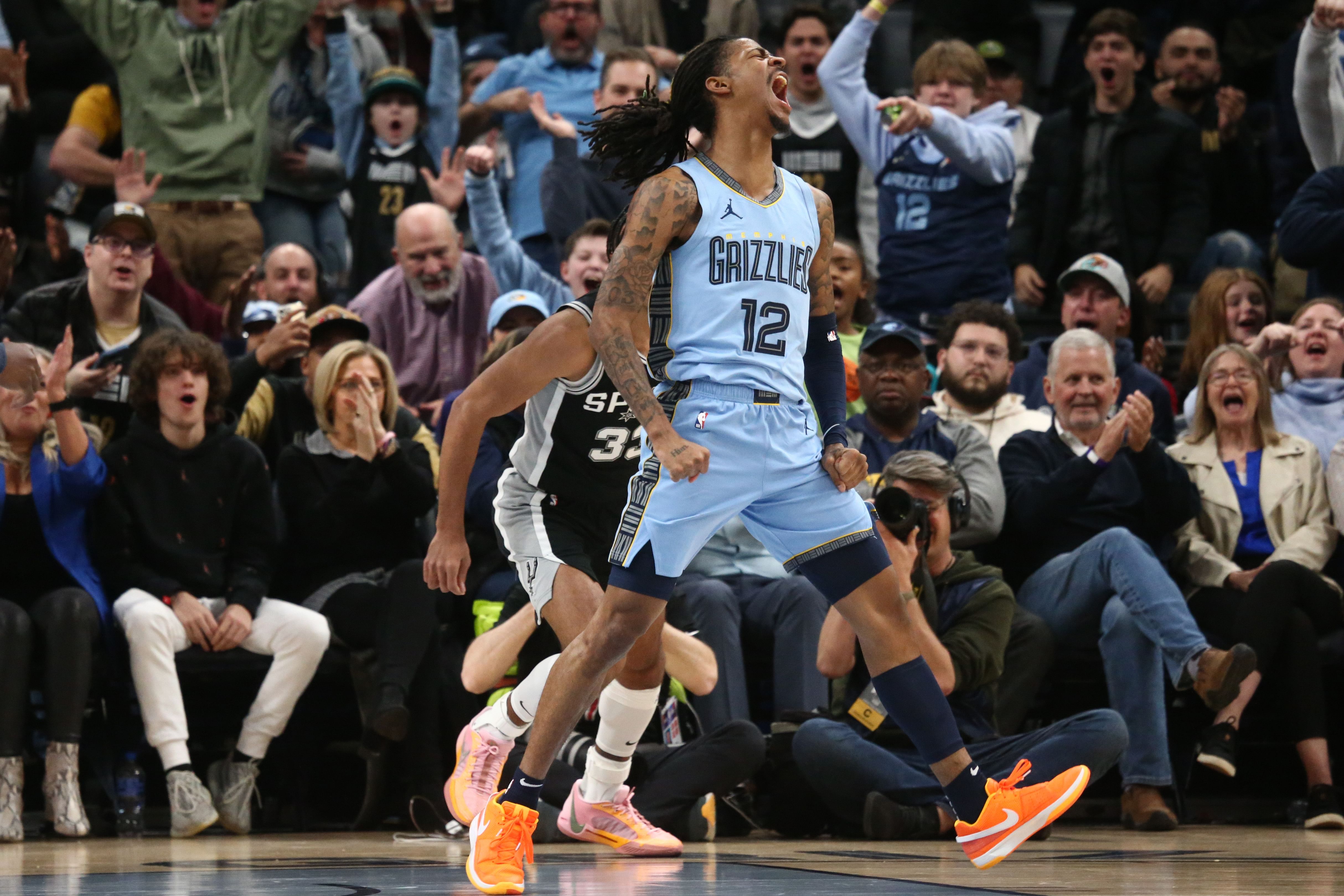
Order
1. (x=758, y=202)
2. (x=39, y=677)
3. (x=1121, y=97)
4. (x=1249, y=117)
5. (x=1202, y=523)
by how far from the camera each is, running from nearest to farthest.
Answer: (x=758, y=202) → (x=39, y=677) → (x=1202, y=523) → (x=1121, y=97) → (x=1249, y=117)

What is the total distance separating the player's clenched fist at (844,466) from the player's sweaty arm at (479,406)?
0.87 metres

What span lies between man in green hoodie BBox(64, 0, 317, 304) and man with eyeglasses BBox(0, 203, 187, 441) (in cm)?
154

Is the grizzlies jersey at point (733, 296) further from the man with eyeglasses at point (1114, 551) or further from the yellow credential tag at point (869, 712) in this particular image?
the man with eyeglasses at point (1114, 551)

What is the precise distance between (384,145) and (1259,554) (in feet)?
16.7

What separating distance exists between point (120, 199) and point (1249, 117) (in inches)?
269

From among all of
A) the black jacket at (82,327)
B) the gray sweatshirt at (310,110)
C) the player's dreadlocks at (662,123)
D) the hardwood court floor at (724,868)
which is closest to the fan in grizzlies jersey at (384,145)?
the gray sweatshirt at (310,110)

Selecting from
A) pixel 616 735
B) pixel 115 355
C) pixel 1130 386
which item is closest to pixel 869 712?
pixel 616 735

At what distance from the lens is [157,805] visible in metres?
7.10

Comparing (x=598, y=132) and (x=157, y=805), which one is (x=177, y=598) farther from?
(x=598, y=132)

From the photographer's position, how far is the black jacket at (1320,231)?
7.96 m

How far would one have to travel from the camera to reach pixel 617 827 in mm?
5176

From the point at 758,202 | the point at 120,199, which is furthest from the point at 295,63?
the point at 758,202

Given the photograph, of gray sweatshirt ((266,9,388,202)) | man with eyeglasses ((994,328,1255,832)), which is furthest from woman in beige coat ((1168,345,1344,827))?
gray sweatshirt ((266,9,388,202))

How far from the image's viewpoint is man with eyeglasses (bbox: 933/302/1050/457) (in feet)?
24.2
